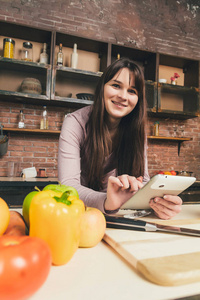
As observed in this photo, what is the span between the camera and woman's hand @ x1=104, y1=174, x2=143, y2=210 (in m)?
0.72

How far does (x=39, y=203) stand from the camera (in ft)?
1.45

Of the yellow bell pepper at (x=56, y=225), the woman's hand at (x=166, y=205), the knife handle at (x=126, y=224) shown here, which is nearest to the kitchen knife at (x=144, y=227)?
the knife handle at (x=126, y=224)

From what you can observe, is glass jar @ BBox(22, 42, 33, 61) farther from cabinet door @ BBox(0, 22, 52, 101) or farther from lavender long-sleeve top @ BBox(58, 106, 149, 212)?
lavender long-sleeve top @ BBox(58, 106, 149, 212)

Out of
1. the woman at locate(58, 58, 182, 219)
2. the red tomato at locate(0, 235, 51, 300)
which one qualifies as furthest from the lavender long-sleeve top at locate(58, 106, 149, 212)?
the red tomato at locate(0, 235, 51, 300)

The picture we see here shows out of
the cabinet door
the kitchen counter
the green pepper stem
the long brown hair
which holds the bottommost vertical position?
the kitchen counter

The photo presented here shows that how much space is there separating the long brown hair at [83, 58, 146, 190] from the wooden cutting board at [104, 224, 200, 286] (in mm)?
638

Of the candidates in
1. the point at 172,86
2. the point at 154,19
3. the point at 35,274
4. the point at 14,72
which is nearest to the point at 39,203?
the point at 35,274

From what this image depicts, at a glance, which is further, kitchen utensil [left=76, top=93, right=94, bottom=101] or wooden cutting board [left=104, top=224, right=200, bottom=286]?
kitchen utensil [left=76, top=93, right=94, bottom=101]

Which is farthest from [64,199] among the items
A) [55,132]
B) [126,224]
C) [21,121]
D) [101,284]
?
[21,121]

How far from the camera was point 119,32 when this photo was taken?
10.6 ft

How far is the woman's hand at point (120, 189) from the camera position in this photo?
0.72 metres

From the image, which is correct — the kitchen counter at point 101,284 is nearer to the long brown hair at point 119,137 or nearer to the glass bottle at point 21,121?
the long brown hair at point 119,137

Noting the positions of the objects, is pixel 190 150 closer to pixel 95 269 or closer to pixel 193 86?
pixel 193 86

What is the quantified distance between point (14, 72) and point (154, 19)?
228cm
